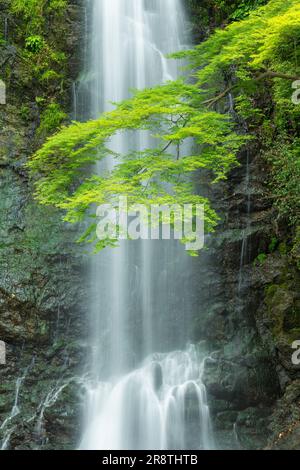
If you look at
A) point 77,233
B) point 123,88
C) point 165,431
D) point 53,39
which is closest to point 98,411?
point 165,431

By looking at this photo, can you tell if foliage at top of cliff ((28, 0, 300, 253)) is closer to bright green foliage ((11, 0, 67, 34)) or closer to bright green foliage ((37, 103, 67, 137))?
bright green foliage ((37, 103, 67, 137))

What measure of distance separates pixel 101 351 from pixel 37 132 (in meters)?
5.99

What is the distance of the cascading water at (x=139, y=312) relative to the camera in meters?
8.87

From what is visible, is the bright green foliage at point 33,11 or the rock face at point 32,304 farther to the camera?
the bright green foliage at point 33,11

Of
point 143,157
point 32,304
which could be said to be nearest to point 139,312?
point 32,304

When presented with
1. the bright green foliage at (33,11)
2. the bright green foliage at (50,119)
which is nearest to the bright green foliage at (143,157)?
the bright green foliage at (50,119)

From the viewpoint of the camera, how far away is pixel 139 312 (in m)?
10.9

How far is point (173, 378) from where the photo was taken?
9562mm

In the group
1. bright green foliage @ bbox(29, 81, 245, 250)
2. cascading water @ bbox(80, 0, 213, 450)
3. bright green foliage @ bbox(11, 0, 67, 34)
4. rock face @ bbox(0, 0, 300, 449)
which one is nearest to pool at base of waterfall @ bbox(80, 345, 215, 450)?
cascading water @ bbox(80, 0, 213, 450)

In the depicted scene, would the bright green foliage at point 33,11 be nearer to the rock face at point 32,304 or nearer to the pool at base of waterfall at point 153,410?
the rock face at point 32,304

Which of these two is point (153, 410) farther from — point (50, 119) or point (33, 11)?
point (33, 11)

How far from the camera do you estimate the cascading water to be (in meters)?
8.87

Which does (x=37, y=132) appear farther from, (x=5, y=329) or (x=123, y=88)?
(x=5, y=329)
